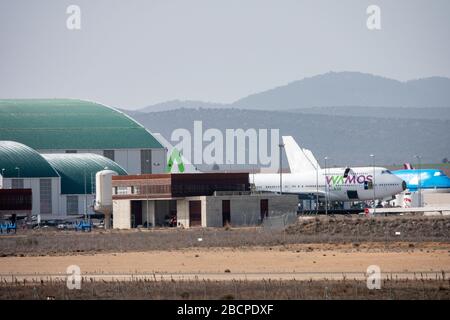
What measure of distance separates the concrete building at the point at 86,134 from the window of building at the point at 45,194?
2771 cm

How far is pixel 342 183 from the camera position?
458ft

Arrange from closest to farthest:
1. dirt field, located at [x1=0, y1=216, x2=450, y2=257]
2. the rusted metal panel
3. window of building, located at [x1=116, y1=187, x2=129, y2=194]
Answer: dirt field, located at [x1=0, y1=216, x2=450, y2=257] → the rusted metal panel → window of building, located at [x1=116, y1=187, x2=129, y2=194]

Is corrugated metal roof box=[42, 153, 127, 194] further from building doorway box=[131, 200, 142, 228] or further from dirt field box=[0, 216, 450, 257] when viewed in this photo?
dirt field box=[0, 216, 450, 257]

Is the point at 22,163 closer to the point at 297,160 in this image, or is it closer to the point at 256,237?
the point at 297,160

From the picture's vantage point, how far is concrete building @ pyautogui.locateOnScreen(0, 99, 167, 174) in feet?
548

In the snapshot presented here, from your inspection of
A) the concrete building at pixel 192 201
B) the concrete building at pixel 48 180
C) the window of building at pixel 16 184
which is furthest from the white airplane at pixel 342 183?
the window of building at pixel 16 184

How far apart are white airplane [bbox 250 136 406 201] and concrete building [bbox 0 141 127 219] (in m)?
19.9

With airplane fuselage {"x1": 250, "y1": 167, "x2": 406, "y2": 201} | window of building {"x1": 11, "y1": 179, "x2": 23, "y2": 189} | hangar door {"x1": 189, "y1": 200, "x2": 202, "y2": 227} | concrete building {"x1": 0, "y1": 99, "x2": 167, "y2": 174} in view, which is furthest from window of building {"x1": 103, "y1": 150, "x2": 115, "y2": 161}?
hangar door {"x1": 189, "y1": 200, "x2": 202, "y2": 227}

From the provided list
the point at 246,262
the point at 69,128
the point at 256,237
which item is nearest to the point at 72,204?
the point at 69,128

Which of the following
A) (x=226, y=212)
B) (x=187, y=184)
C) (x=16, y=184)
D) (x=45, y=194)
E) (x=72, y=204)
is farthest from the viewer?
(x=72, y=204)

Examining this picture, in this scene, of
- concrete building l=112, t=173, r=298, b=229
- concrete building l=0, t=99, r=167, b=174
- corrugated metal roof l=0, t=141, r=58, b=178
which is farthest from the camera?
concrete building l=0, t=99, r=167, b=174

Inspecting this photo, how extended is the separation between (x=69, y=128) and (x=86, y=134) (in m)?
3.22

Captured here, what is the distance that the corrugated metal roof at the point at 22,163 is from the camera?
136 meters

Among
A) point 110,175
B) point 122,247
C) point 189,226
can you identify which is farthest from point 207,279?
point 110,175
